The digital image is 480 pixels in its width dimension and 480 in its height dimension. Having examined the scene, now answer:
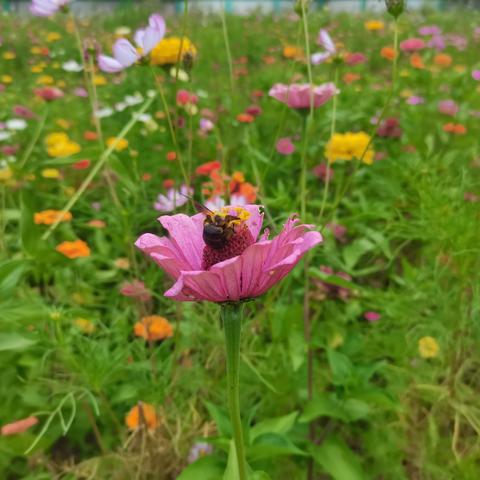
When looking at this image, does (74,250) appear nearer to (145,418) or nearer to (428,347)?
(145,418)

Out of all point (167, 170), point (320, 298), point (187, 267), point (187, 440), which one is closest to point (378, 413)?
point (320, 298)

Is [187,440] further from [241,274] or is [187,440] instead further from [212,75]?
[212,75]

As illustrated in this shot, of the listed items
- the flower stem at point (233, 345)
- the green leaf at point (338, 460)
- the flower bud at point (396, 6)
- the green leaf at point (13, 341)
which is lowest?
the green leaf at point (338, 460)

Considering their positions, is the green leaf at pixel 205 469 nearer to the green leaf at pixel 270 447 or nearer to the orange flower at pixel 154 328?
the green leaf at pixel 270 447

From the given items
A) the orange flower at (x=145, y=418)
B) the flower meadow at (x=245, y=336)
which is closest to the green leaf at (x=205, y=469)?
the flower meadow at (x=245, y=336)

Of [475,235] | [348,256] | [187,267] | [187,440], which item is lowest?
[187,440]
